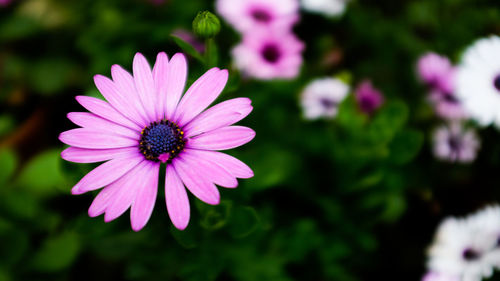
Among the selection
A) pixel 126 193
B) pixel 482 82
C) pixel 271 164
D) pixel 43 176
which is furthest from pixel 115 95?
pixel 482 82

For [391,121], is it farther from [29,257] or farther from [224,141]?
[29,257]

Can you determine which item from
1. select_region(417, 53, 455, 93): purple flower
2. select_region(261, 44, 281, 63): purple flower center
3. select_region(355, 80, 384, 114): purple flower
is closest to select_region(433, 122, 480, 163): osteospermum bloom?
select_region(417, 53, 455, 93): purple flower

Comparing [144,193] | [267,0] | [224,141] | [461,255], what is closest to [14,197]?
[144,193]

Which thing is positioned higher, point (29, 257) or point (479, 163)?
point (479, 163)

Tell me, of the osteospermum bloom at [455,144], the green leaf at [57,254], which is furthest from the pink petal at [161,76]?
the osteospermum bloom at [455,144]

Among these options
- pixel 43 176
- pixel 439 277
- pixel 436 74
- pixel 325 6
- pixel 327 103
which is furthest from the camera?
pixel 325 6

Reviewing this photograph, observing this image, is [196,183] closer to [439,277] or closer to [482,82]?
[439,277]
